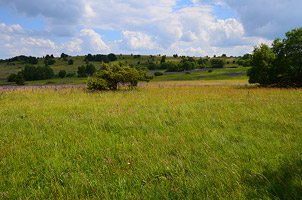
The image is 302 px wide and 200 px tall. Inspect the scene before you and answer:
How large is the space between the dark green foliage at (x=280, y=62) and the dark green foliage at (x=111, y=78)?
1506cm

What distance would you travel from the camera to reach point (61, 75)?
7531 cm

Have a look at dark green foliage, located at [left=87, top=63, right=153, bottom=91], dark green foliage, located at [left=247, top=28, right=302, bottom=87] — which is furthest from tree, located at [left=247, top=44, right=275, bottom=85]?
dark green foliage, located at [left=87, top=63, right=153, bottom=91]

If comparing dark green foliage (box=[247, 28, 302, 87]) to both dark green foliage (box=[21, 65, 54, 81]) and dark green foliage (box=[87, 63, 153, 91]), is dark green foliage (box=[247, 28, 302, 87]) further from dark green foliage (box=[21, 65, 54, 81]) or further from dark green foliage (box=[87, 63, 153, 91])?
dark green foliage (box=[21, 65, 54, 81])

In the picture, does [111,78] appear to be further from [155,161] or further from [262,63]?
[262,63]

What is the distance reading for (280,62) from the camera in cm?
2159

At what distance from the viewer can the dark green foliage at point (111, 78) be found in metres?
18.6

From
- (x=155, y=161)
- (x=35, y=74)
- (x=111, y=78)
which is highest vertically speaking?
(x=35, y=74)

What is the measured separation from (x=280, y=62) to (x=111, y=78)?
68.1ft

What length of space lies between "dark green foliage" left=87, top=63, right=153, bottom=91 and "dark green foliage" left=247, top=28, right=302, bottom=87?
15057 mm

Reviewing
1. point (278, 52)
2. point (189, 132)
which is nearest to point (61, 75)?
point (278, 52)

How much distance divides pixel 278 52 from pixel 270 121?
2171 cm

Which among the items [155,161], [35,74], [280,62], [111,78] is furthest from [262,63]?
[35,74]

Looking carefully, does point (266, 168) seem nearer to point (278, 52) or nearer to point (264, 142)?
point (264, 142)

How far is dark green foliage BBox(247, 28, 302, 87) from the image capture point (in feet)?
68.9
